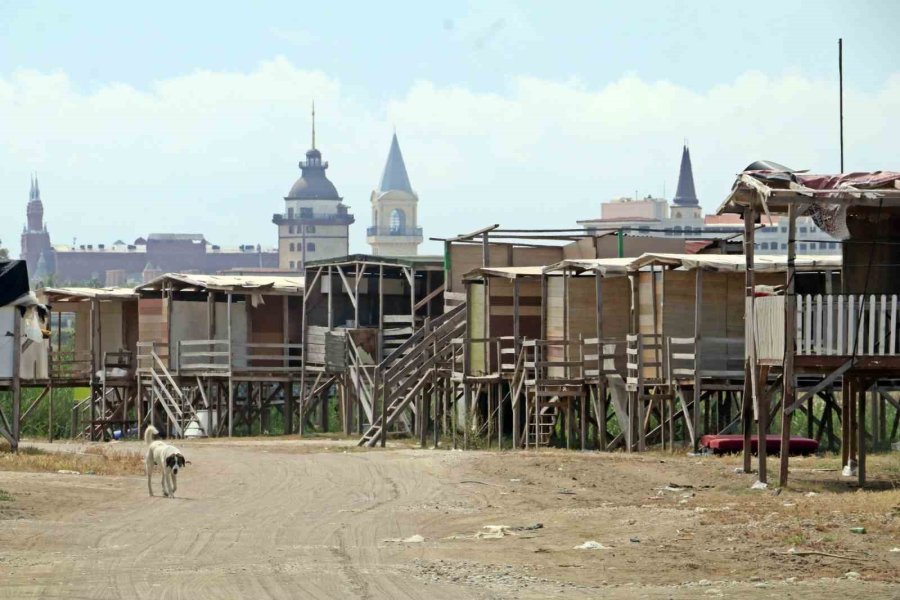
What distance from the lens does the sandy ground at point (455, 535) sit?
14.8 metres

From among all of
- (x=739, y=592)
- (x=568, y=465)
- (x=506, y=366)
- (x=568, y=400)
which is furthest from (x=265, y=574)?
(x=506, y=366)

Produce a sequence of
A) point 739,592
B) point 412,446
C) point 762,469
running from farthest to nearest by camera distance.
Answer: point 412,446
point 762,469
point 739,592

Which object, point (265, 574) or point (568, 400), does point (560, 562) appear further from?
point (568, 400)

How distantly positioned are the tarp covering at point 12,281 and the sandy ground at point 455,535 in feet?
20.9

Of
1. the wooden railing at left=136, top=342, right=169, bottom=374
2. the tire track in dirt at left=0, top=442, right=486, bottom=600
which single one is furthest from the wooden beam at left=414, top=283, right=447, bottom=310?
the tire track in dirt at left=0, top=442, right=486, bottom=600

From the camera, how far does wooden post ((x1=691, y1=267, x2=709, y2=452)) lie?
3089cm

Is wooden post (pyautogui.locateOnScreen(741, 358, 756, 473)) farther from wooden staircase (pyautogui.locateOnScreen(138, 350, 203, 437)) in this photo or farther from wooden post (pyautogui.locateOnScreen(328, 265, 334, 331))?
wooden staircase (pyautogui.locateOnScreen(138, 350, 203, 437))

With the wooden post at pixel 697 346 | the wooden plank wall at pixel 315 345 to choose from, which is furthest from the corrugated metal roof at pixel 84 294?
the wooden post at pixel 697 346

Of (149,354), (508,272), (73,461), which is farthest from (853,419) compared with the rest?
(149,354)

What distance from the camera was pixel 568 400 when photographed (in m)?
35.4

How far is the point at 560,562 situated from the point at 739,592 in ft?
7.59

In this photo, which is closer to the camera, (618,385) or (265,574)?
(265,574)

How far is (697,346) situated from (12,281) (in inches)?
494

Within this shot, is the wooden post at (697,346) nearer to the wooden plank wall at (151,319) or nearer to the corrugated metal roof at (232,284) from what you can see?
the corrugated metal roof at (232,284)
